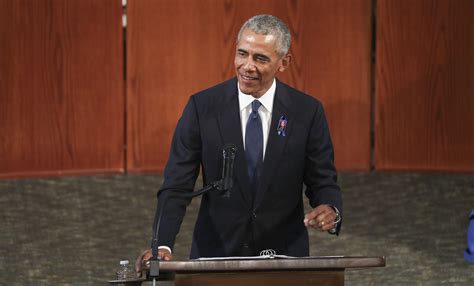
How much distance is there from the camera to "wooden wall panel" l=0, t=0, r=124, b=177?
4.66 m

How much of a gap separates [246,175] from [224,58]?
238 cm

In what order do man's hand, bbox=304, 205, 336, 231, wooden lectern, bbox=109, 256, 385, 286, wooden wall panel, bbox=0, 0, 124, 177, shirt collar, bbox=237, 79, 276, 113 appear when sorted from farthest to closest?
wooden wall panel, bbox=0, 0, 124, 177 → shirt collar, bbox=237, 79, 276, 113 → man's hand, bbox=304, 205, 336, 231 → wooden lectern, bbox=109, 256, 385, 286

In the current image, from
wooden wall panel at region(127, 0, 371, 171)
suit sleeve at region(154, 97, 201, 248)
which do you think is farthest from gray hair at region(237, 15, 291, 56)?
wooden wall panel at region(127, 0, 371, 171)

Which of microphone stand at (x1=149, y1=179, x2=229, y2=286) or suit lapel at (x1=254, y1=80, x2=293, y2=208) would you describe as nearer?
microphone stand at (x1=149, y1=179, x2=229, y2=286)

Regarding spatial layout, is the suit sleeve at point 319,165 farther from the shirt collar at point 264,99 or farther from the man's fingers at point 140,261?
the man's fingers at point 140,261

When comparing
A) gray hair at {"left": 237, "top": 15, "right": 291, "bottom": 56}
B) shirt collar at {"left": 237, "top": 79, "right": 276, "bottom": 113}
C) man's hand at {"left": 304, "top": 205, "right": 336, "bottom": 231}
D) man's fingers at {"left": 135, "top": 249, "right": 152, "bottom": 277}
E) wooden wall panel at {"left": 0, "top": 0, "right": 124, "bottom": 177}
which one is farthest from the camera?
wooden wall panel at {"left": 0, "top": 0, "right": 124, "bottom": 177}

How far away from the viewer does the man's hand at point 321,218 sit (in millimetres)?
2232

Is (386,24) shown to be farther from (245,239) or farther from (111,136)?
(245,239)

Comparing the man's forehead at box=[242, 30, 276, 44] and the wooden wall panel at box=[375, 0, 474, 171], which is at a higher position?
the man's forehead at box=[242, 30, 276, 44]

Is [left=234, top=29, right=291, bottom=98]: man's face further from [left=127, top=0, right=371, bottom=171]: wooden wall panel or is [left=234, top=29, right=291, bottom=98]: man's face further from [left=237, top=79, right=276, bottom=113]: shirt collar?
[left=127, top=0, right=371, bottom=171]: wooden wall panel

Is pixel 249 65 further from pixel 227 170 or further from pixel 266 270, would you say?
pixel 266 270

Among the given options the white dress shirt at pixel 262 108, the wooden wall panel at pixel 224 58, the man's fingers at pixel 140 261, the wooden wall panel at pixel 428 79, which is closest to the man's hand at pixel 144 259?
the man's fingers at pixel 140 261

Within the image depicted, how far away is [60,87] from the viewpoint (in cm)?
471

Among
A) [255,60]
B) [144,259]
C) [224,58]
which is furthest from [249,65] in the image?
[224,58]
